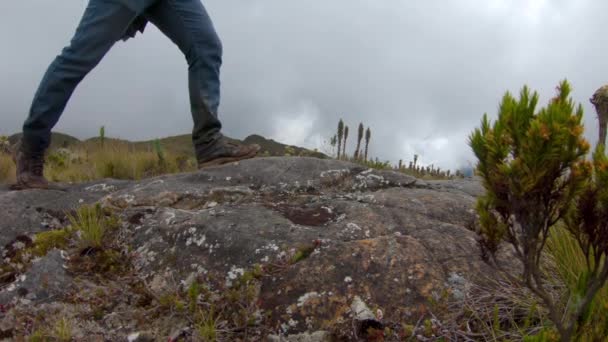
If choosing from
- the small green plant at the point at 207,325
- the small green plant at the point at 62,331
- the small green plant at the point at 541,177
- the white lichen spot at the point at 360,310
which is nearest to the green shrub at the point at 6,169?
the small green plant at the point at 62,331

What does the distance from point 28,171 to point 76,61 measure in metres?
0.88

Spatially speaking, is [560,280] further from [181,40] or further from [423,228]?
[181,40]

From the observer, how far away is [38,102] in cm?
315

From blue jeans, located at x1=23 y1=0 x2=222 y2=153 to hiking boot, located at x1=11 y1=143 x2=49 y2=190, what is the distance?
0.19 feet

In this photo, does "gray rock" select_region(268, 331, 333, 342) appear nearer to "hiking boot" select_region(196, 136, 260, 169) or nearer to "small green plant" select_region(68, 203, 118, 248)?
"small green plant" select_region(68, 203, 118, 248)

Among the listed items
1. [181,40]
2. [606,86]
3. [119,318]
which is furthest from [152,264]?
[606,86]

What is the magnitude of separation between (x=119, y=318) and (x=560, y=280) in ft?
5.82

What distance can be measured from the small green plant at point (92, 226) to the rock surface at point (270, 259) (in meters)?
0.08

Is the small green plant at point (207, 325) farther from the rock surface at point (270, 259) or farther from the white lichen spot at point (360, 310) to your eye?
the white lichen spot at point (360, 310)

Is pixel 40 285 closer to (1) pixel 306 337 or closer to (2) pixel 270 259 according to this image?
(2) pixel 270 259

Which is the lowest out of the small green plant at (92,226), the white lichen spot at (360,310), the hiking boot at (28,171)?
the white lichen spot at (360,310)

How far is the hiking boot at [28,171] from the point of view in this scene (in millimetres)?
3307

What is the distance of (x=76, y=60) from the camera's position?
313 centimetres

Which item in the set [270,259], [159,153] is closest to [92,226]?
[270,259]
